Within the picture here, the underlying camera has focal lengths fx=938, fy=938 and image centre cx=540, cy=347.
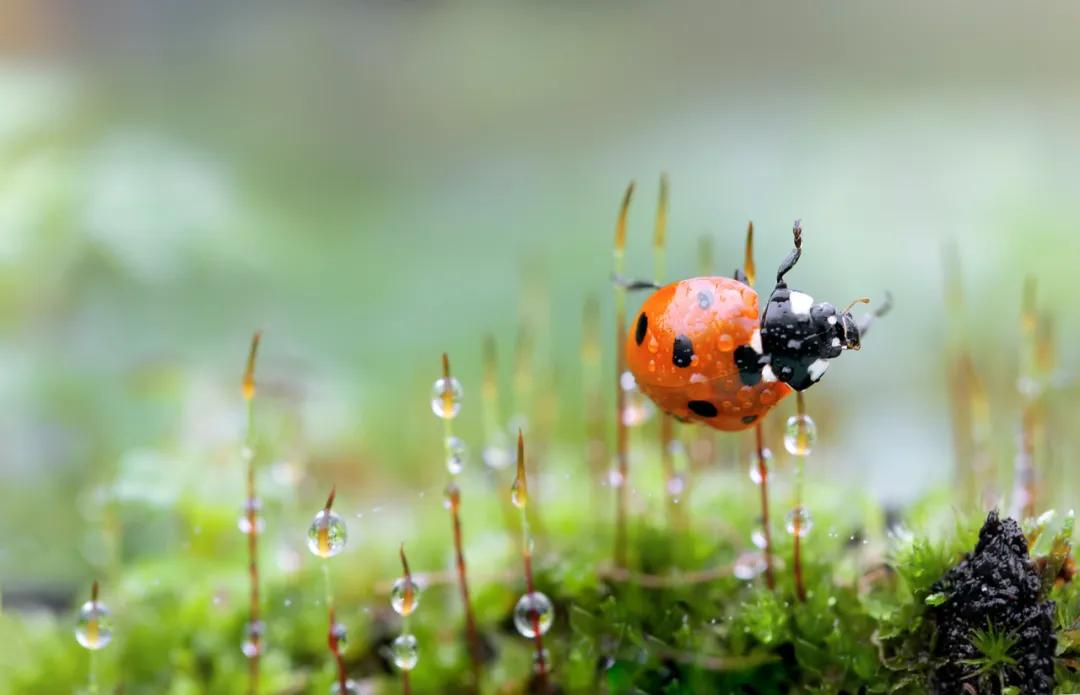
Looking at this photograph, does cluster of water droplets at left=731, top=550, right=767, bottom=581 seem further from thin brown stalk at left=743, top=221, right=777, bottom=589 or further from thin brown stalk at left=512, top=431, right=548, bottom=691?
thin brown stalk at left=512, top=431, right=548, bottom=691

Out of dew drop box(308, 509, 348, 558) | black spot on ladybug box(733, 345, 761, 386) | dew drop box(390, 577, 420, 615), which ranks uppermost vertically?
black spot on ladybug box(733, 345, 761, 386)

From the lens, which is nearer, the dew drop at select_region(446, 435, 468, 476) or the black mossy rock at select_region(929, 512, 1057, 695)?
the black mossy rock at select_region(929, 512, 1057, 695)

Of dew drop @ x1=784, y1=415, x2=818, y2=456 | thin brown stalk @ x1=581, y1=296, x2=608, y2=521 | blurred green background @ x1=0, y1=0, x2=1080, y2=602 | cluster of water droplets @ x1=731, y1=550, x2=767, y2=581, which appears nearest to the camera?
dew drop @ x1=784, y1=415, x2=818, y2=456

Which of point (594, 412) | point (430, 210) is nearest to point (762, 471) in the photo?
point (594, 412)

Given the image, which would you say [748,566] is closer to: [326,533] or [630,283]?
[630,283]

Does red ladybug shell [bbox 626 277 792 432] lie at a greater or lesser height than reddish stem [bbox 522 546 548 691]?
greater

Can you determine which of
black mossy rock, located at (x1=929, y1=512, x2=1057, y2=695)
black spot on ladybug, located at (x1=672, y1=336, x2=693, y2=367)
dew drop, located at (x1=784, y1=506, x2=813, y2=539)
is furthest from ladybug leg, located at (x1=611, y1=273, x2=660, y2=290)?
black mossy rock, located at (x1=929, y1=512, x2=1057, y2=695)
